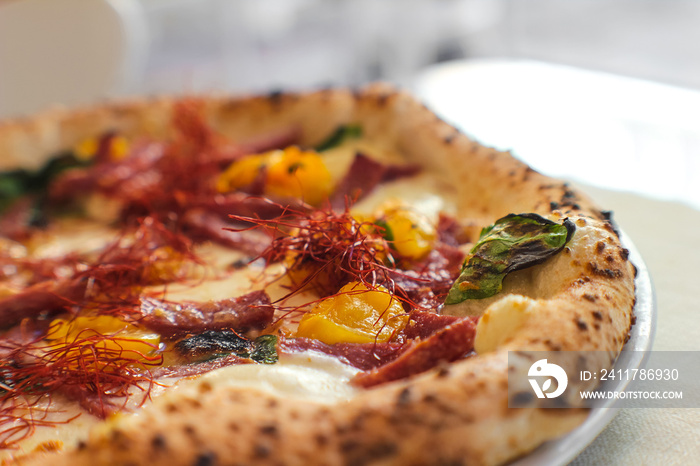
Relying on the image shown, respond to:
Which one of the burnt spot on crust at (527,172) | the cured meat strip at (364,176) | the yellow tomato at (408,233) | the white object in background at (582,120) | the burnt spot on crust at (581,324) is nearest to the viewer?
the burnt spot on crust at (581,324)

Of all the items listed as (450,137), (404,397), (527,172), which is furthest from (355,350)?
(450,137)

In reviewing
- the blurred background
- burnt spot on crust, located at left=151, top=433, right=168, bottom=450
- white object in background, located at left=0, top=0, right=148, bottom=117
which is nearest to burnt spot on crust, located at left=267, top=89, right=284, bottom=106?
the blurred background

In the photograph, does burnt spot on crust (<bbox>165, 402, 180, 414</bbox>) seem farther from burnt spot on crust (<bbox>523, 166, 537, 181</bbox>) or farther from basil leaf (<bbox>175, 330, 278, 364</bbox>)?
burnt spot on crust (<bbox>523, 166, 537, 181</bbox>)

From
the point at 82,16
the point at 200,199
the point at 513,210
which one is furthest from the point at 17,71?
the point at 513,210

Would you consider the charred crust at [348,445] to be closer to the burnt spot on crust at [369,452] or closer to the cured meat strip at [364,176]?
the burnt spot on crust at [369,452]

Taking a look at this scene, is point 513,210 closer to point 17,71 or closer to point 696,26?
point 17,71

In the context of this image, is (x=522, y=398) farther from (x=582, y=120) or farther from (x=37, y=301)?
(x=582, y=120)

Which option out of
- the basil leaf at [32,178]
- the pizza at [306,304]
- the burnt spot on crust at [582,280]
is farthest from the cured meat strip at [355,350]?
the basil leaf at [32,178]
